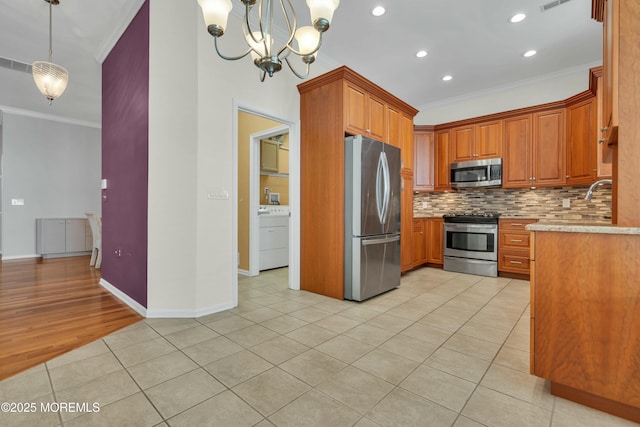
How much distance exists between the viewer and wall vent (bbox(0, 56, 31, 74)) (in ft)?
13.1

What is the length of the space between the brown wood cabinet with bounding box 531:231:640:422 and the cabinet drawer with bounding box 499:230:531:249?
3059 millimetres

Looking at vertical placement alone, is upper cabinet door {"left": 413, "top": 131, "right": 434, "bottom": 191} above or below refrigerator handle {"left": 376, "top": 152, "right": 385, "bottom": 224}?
above

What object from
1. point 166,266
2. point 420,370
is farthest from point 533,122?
point 166,266

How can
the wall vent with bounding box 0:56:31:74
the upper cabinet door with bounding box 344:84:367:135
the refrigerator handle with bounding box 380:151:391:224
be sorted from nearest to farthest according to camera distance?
the upper cabinet door with bounding box 344:84:367:135 < the refrigerator handle with bounding box 380:151:391:224 < the wall vent with bounding box 0:56:31:74

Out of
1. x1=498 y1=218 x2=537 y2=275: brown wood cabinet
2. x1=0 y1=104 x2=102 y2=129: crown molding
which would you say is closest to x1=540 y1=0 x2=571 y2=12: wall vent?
x1=498 y1=218 x2=537 y2=275: brown wood cabinet

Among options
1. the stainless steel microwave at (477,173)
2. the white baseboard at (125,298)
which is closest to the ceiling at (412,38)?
the stainless steel microwave at (477,173)

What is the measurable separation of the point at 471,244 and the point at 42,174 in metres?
8.41

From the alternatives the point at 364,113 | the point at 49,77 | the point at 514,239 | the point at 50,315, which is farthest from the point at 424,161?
the point at 50,315

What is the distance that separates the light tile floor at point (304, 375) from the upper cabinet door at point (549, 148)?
8.13 feet

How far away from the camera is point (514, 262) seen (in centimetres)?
421

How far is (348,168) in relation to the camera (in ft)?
10.4

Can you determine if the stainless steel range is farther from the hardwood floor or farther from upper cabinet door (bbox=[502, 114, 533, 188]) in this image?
the hardwood floor

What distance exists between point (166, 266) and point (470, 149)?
4751 millimetres

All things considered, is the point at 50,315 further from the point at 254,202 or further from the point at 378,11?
the point at 378,11
